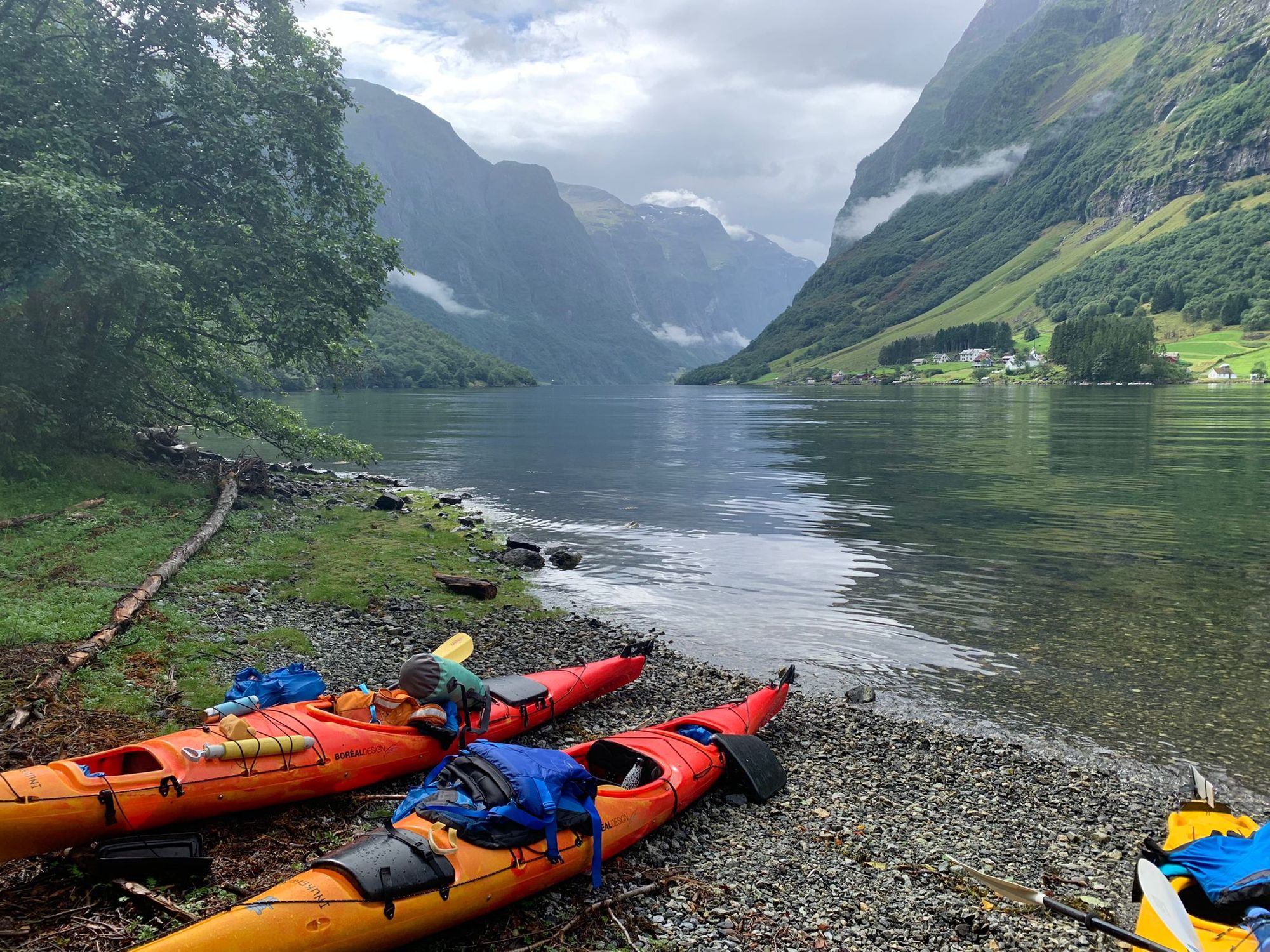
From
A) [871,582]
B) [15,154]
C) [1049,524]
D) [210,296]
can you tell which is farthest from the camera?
[1049,524]

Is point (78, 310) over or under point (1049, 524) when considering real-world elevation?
over

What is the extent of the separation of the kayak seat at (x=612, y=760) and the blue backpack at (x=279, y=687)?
377 cm

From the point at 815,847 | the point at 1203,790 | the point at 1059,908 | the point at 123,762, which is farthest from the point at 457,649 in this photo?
the point at 1203,790

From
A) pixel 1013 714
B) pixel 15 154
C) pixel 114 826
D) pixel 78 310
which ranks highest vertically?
pixel 15 154

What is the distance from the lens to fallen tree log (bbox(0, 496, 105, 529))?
55.7ft

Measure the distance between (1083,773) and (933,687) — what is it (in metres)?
3.27

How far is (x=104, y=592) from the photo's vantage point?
13867mm

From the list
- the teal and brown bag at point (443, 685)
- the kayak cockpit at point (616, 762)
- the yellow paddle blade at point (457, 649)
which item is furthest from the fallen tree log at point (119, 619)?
the kayak cockpit at point (616, 762)

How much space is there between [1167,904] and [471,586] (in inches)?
579

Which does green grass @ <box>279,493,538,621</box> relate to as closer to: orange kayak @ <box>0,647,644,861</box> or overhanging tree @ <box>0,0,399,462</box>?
overhanging tree @ <box>0,0,399,462</box>

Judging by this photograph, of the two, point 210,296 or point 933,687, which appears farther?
point 210,296

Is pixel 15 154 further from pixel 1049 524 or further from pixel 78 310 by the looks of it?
pixel 1049 524

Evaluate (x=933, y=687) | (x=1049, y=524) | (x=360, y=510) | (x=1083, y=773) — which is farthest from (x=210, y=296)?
(x=1049, y=524)

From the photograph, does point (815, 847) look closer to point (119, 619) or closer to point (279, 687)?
point (279, 687)
